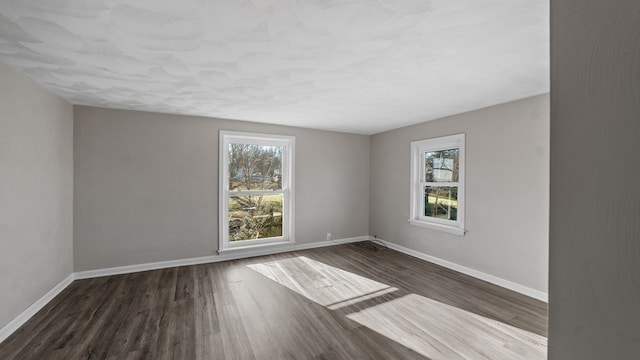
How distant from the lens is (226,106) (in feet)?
10.9

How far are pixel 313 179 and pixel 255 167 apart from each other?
1071 mm

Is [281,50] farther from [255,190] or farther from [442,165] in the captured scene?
[442,165]

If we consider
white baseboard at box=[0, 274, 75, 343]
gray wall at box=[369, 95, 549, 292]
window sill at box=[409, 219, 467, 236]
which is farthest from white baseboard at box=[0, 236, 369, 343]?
gray wall at box=[369, 95, 549, 292]

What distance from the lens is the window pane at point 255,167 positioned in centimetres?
420

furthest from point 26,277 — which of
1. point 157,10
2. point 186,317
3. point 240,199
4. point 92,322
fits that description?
point 157,10

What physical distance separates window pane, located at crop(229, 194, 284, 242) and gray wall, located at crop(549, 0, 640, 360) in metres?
4.06

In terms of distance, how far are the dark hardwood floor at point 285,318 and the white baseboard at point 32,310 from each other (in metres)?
0.05

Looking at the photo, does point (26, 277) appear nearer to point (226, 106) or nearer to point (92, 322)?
point (92, 322)

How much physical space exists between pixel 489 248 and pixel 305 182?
291 centimetres

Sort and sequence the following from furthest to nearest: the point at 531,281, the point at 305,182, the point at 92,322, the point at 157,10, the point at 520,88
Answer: the point at 305,182
the point at 531,281
the point at 520,88
the point at 92,322
the point at 157,10

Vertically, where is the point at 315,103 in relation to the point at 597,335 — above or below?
above

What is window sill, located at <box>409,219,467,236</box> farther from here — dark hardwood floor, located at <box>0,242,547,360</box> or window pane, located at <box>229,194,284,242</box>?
window pane, located at <box>229,194,284,242</box>

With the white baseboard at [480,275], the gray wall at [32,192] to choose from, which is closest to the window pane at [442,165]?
the white baseboard at [480,275]

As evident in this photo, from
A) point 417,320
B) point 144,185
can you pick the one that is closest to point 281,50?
point 417,320
